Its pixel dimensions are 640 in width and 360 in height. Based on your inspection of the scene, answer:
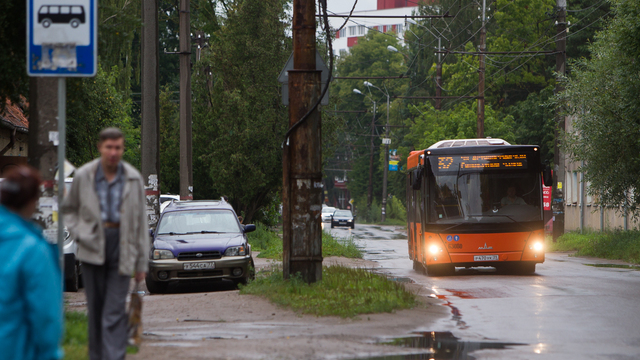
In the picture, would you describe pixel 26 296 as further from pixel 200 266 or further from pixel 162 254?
pixel 162 254

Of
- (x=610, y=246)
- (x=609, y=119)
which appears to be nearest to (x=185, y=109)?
(x=609, y=119)


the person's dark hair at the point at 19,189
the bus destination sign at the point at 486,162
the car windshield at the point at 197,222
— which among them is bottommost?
the car windshield at the point at 197,222

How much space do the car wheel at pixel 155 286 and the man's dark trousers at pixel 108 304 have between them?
26.2 ft

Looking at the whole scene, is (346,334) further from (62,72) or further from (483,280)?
Result: (483,280)

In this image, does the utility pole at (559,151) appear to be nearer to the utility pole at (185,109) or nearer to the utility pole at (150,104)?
the utility pole at (185,109)

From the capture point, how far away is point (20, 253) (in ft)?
11.4

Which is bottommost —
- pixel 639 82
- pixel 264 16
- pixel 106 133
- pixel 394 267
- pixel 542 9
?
pixel 394 267

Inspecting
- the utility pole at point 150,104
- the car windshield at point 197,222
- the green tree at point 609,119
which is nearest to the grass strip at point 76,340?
the car windshield at point 197,222

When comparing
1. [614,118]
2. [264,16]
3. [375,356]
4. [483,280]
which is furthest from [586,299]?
[264,16]

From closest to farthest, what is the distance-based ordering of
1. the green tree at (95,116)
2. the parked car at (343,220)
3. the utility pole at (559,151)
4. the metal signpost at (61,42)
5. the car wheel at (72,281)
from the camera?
the metal signpost at (61,42)
the car wheel at (72,281)
the green tree at (95,116)
the utility pole at (559,151)
the parked car at (343,220)

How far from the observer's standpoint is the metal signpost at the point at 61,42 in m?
6.17

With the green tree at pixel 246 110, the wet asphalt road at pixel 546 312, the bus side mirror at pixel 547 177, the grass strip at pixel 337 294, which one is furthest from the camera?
the green tree at pixel 246 110

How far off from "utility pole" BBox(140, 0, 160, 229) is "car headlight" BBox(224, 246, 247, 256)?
4409 millimetres

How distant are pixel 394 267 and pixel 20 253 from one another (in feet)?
58.8
